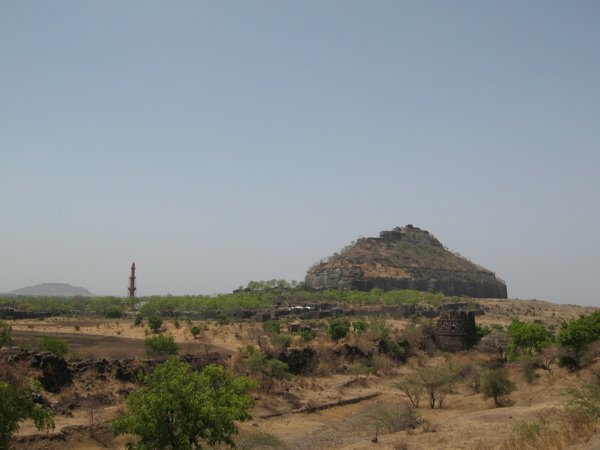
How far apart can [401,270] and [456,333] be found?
237ft

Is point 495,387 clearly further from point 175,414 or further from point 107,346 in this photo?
point 107,346

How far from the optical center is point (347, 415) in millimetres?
30328

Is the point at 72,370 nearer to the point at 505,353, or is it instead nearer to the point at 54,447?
the point at 54,447

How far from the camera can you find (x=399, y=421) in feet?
85.1

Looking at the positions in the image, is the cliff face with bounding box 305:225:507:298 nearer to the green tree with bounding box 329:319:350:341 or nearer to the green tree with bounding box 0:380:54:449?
the green tree with bounding box 329:319:350:341


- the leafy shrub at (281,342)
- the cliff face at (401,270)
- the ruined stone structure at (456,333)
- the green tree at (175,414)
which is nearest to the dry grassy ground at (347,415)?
the ruined stone structure at (456,333)

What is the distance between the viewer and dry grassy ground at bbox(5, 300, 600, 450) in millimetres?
21875

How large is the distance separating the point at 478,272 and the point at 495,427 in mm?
118198

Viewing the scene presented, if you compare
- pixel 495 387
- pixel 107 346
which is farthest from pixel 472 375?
pixel 107 346

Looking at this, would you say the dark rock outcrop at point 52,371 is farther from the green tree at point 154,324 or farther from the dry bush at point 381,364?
the green tree at point 154,324

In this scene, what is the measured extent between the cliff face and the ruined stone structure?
56435 millimetres

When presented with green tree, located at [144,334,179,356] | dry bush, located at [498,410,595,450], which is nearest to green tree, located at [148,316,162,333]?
green tree, located at [144,334,179,356]

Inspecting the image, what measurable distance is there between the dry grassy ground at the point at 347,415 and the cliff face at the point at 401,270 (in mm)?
65201

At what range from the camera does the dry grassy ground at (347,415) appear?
21875mm
